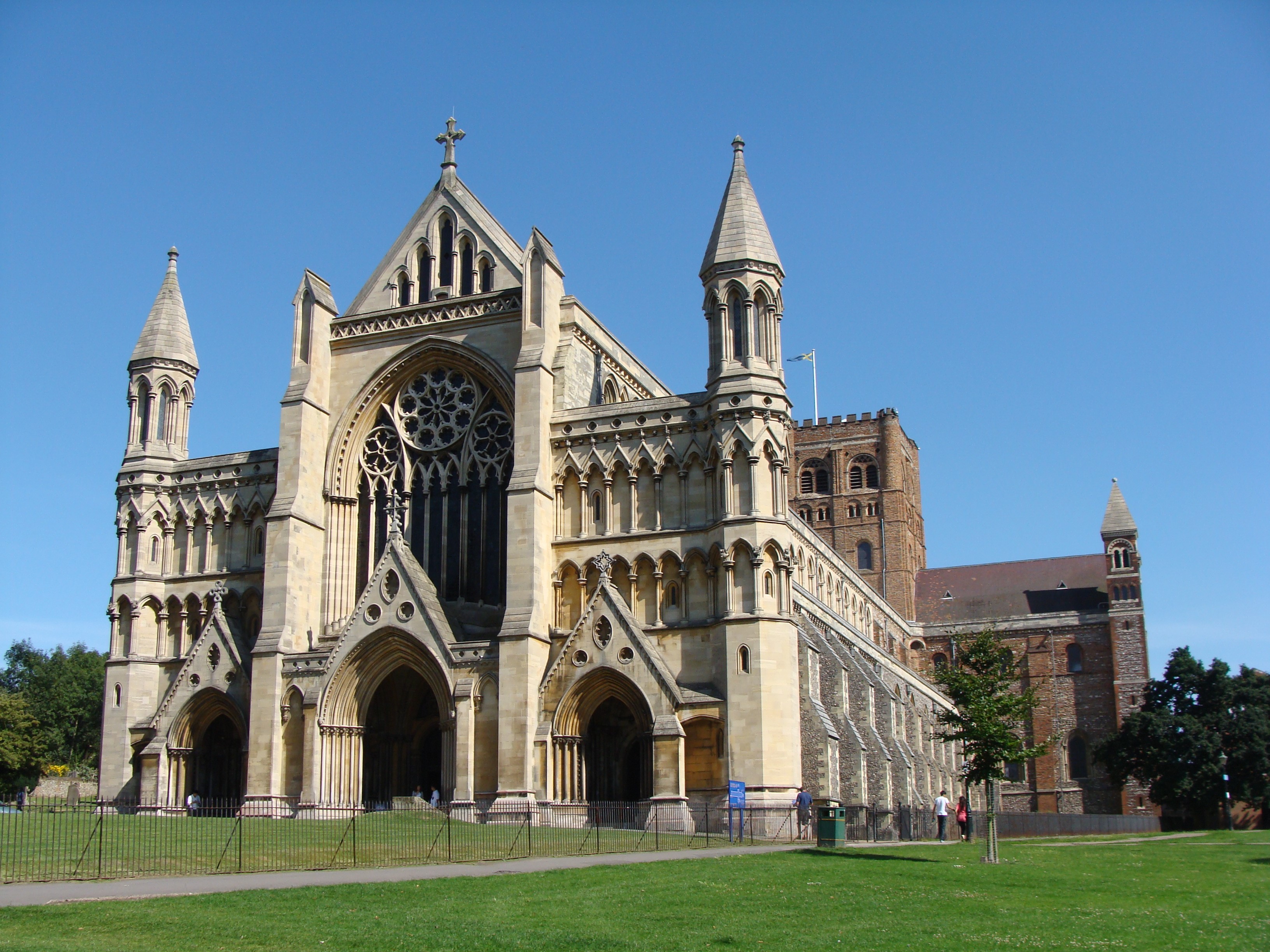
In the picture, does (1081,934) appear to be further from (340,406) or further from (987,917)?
(340,406)

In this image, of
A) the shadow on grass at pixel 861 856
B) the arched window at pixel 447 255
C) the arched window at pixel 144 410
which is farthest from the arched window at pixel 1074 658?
the arched window at pixel 144 410

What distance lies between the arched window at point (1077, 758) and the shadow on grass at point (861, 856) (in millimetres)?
58963

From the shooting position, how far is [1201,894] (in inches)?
842

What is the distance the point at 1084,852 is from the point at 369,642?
69.7 feet

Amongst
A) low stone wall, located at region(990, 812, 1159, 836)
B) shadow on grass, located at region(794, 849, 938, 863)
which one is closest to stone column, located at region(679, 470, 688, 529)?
shadow on grass, located at region(794, 849, 938, 863)

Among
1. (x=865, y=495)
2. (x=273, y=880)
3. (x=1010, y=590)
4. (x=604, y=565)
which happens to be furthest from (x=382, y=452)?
(x=1010, y=590)

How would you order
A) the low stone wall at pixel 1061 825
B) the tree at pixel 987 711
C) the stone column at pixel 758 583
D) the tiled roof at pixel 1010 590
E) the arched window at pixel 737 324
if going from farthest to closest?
the tiled roof at pixel 1010 590 < the low stone wall at pixel 1061 825 < the arched window at pixel 737 324 < the stone column at pixel 758 583 < the tree at pixel 987 711

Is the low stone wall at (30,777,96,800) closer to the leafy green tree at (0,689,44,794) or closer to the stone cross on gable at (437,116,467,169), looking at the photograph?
the leafy green tree at (0,689,44,794)

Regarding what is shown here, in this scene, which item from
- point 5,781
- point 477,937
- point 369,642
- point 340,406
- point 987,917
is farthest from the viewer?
point 5,781

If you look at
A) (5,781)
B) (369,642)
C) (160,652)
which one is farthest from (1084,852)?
(5,781)

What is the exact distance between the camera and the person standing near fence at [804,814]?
36250 mm

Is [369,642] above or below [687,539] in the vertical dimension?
below

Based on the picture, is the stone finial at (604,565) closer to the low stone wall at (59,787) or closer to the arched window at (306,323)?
the arched window at (306,323)

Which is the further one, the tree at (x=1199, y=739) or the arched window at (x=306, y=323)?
the tree at (x=1199, y=739)
